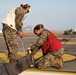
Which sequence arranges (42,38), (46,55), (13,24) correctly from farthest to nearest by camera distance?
(13,24) → (46,55) → (42,38)

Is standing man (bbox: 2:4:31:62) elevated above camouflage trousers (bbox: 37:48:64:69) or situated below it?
above

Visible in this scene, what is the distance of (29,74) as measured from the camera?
23.6ft

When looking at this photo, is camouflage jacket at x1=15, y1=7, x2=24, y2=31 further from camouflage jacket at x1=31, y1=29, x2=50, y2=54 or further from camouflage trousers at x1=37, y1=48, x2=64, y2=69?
camouflage trousers at x1=37, y1=48, x2=64, y2=69

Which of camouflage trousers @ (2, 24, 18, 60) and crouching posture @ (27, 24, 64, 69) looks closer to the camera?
crouching posture @ (27, 24, 64, 69)

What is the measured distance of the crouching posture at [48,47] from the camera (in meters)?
7.89

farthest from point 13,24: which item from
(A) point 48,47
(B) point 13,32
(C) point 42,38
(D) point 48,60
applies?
(D) point 48,60

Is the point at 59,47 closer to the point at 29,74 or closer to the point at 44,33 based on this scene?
the point at 44,33

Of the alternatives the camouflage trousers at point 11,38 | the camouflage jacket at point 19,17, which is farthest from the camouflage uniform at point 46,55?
the camouflage jacket at point 19,17

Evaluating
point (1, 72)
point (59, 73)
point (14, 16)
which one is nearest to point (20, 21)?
point (14, 16)

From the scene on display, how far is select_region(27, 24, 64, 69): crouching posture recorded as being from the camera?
789cm

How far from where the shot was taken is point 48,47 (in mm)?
8062

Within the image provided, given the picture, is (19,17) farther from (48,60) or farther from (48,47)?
(48,60)

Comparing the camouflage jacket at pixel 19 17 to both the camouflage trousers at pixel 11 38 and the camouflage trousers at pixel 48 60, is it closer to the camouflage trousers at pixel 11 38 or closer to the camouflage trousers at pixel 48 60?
the camouflage trousers at pixel 11 38

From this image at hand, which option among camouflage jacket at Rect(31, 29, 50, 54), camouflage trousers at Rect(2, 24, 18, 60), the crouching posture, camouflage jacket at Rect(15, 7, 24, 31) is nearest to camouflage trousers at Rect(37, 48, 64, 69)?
the crouching posture
